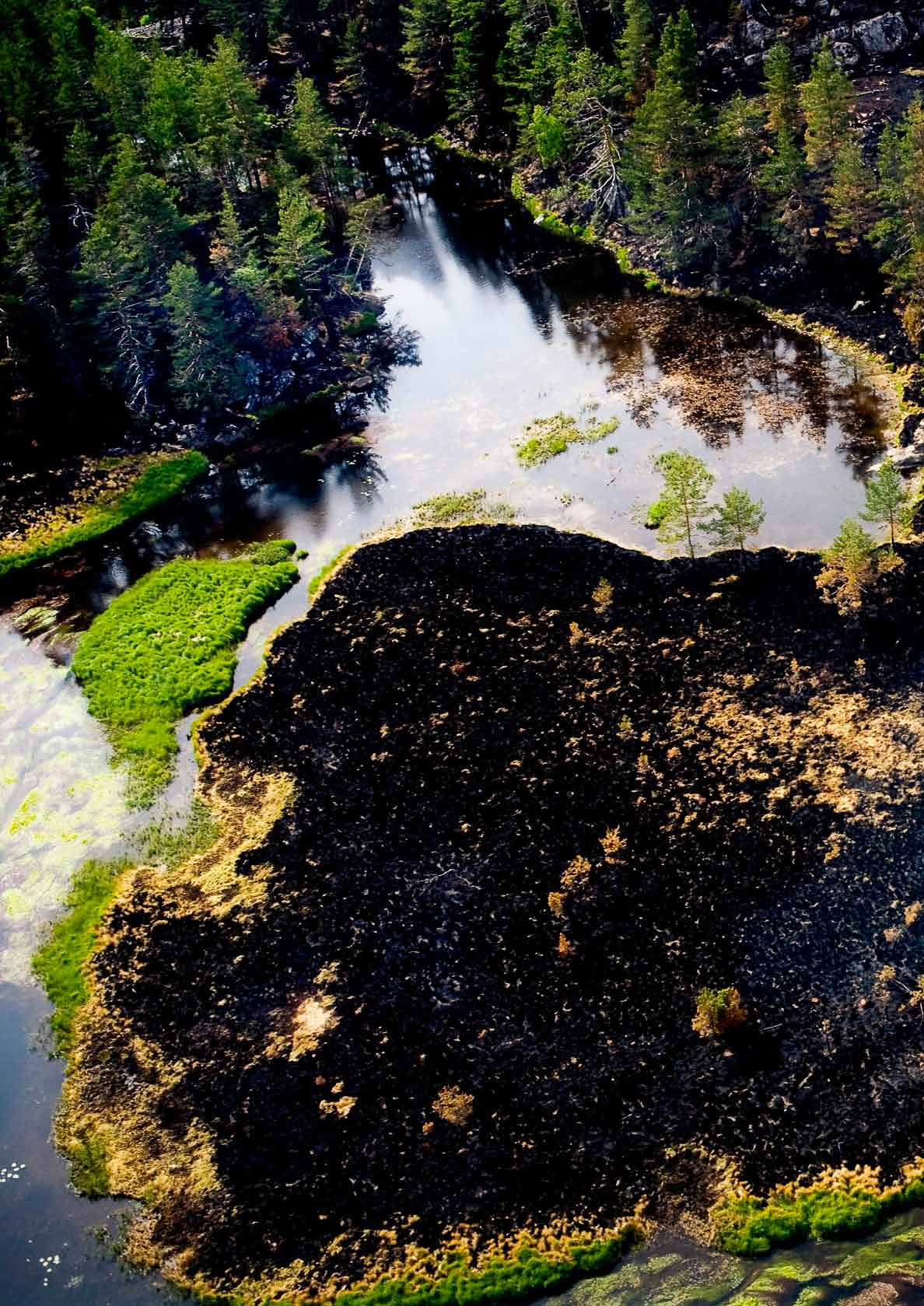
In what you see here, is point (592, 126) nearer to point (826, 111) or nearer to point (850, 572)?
point (826, 111)

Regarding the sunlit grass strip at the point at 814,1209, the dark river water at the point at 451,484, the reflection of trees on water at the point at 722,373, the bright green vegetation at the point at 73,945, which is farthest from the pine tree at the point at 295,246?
the sunlit grass strip at the point at 814,1209

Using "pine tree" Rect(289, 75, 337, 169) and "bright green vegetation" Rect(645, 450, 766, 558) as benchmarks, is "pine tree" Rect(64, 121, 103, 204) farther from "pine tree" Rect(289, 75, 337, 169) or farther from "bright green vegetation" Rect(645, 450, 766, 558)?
"bright green vegetation" Rect(645, 450, 766, 558)

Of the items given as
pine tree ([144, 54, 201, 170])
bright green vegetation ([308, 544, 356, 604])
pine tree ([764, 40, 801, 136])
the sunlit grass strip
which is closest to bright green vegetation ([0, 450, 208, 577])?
bright green vegetation ([308, 544, 356, 604])

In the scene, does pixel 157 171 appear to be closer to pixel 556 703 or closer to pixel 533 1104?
pixel 556 703

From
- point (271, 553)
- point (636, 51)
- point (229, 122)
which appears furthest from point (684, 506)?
point (229, 122)

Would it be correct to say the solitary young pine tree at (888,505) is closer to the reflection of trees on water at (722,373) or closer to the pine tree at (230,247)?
the reflection of trees on water at (722,373)

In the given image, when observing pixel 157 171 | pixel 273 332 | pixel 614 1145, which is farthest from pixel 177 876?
pixel 157 171
